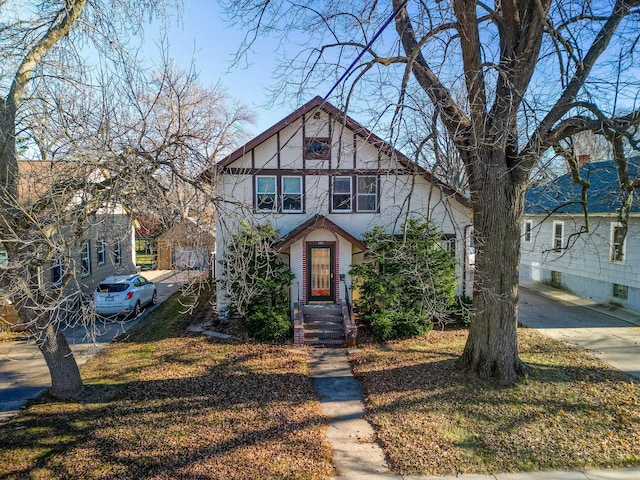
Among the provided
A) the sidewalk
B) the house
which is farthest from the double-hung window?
the sidewalk

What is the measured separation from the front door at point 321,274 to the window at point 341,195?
1.61m

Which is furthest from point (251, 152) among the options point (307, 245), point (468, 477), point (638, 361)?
point (638, 361)

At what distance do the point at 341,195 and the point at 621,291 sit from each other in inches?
459

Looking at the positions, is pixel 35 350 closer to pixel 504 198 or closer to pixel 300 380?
pixel 300 380

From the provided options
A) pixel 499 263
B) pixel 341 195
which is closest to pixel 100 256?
pixel 341 195

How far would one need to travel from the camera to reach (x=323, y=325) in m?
12.0

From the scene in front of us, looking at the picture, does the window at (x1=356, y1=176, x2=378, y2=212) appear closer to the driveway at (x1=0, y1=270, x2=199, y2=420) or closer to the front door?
the front door

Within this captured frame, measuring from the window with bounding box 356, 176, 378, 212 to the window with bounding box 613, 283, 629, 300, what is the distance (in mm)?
10241

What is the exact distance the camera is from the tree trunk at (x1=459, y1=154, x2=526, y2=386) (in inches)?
309

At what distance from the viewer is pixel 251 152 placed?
1333 centimetres

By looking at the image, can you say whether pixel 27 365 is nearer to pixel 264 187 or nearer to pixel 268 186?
pixel 264 187

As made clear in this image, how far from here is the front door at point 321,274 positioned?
12992 millimetres

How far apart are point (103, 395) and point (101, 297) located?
6506mm

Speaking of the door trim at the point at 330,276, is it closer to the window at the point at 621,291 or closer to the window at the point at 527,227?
the window at the point at 621,291
